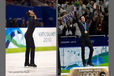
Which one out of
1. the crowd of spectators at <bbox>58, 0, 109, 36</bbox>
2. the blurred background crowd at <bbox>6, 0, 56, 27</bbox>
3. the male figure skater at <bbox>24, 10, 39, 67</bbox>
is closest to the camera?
the blurred background crowd at <bbox>6, 0, 56, 27</bbox>

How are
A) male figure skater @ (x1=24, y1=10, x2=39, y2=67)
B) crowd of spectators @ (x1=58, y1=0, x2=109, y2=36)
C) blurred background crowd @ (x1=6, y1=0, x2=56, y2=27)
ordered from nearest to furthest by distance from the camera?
blurred background crowd @ (x1=6, y1=0, x2=56, y2=27) < male figure skater @ (x1=24, y1=10, x2=39, y2=67) < crowd of spectators @ (x1=58, y1=0, x2=109, y2=36)

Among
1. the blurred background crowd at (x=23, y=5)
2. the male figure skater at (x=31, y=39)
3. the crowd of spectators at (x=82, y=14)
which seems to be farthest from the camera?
the crowd of spectators at (x=82, y=14)

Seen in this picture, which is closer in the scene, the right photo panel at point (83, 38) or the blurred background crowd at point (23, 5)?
the blurred background crowd at point (23, 5)

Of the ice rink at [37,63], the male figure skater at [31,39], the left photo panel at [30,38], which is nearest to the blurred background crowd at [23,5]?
the left photo panel at [30,38]

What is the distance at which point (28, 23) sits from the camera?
712 cm

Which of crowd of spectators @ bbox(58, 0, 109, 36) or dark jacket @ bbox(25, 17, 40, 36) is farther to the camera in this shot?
crowd of spectators @ bbox(58, 0, 109, 36)

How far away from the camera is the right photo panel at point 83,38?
24.0 feet

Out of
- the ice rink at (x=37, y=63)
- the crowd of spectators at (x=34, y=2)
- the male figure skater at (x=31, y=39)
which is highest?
the crowd of spectators at (x=34, y=2)

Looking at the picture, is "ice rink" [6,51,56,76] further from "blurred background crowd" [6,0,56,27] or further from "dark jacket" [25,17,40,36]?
"blurred background crowd" [6,0,56,27]

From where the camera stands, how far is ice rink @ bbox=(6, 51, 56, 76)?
22.9ft

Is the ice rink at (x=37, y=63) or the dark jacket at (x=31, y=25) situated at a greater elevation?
the dark jacket at (x=31, y=25)

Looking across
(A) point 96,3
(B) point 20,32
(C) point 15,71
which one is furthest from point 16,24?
(A) point 96,3

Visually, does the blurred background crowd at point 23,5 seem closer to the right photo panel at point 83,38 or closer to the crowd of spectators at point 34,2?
the crowd of spectators at point 34,2

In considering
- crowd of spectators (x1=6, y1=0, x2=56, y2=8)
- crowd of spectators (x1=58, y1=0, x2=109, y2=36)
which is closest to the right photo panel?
crowd of spectators (x1=58, y1=0, x2=109, y2=36)
